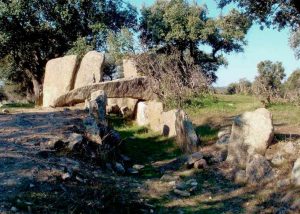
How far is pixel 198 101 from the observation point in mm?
17328

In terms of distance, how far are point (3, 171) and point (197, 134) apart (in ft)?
20.6

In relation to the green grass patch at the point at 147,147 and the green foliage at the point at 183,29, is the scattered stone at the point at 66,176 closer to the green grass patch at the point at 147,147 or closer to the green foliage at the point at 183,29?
the green grass patch at the point at 147,147

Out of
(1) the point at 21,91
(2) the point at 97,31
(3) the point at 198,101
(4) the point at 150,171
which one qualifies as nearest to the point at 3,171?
(4) the point at 150,171

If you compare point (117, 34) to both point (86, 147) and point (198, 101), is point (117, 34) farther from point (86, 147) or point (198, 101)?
point (86, 147)

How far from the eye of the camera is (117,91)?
56.1 ft

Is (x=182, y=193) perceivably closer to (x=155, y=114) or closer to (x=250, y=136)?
(x=250, y=136)

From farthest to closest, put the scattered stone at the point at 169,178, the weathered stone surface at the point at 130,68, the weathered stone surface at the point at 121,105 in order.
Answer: the weathered stone surface at the point at 130,68
the weathered stone surface at the point at 121,105
the scattered stone at the point at 169,178

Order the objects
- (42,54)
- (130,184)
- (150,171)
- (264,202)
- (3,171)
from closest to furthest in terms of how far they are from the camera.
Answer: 1. (3,171)
2. (264,202)
3. (130,184)
4. (150,171)
5. (42,54)

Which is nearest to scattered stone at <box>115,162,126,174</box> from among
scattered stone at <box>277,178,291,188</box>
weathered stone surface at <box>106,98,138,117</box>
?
scattered stone at <box>277,178,291,188</box>

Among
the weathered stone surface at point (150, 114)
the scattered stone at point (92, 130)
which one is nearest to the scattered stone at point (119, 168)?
the scattered stone at point (92, 130)

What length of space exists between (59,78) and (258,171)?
12048 mm

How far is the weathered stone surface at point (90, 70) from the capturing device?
18.8 meters

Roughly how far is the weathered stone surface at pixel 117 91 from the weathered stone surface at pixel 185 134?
444 centimetres

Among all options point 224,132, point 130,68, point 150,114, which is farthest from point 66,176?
point 130,68
